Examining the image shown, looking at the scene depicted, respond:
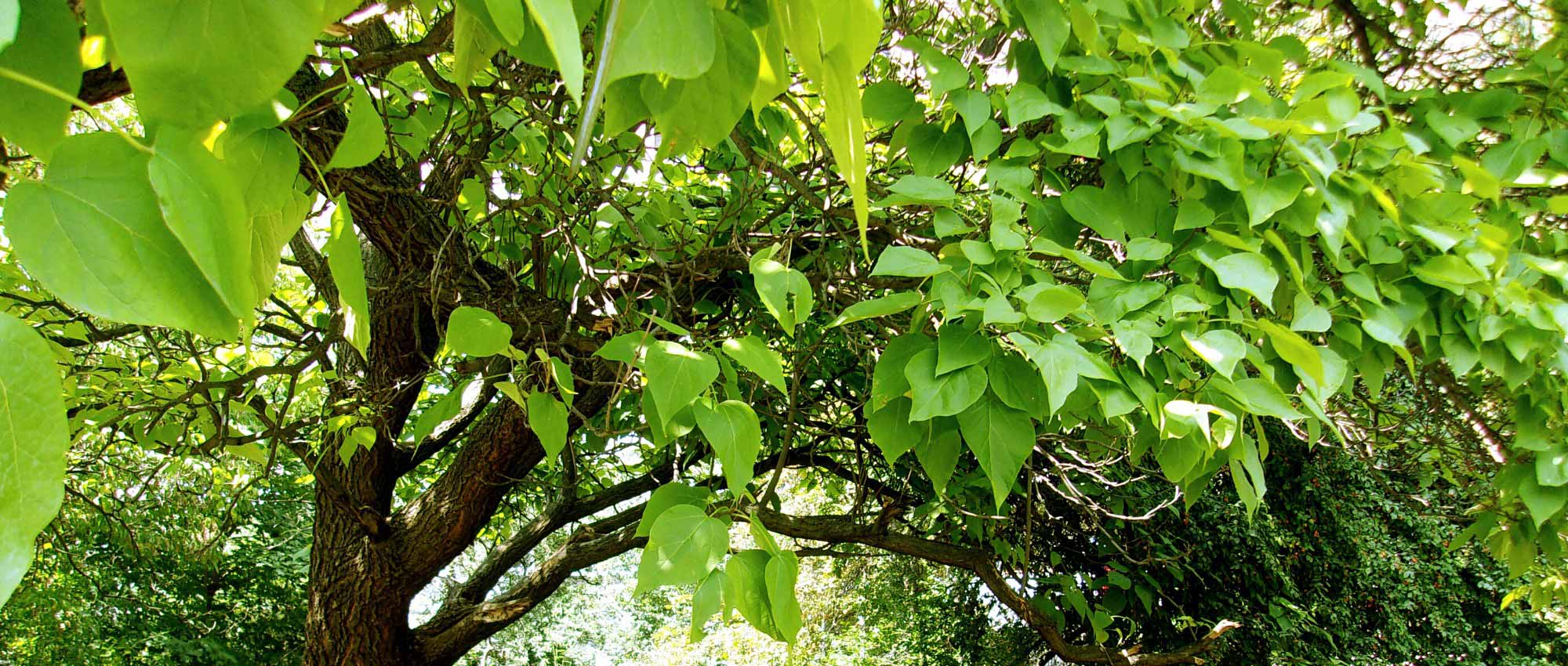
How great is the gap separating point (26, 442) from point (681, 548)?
2.67 ft

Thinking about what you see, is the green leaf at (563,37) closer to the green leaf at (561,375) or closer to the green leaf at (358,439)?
the green leaf at (561,375)

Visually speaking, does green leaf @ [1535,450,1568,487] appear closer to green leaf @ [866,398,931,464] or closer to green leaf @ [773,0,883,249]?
green leaf @ [866,398,931,464]

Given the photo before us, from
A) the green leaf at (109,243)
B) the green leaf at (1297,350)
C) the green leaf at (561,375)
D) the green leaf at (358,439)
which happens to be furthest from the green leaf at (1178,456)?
the green leaf at (358,439)

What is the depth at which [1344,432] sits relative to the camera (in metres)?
2.64

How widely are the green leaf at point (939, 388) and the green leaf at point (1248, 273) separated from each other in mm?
314

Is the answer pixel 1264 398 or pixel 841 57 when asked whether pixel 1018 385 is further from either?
Result: pixel 841 57

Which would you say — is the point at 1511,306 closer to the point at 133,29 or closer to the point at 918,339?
the point at 918,339

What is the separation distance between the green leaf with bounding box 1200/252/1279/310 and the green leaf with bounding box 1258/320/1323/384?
0.03m

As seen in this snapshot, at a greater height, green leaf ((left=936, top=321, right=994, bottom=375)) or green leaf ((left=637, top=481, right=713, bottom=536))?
green leaf ((left=637, top=481, right=713, bottom=536))

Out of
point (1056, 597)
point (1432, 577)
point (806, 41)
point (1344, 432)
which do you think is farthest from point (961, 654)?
point (806, 41)

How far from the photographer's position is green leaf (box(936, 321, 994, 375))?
958 mm

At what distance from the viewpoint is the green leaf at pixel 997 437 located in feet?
3.08

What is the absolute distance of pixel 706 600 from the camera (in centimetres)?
93

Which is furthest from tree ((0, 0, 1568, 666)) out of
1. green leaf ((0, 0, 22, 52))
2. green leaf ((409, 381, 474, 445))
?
green leaf ((409, 381, 474, 445))
